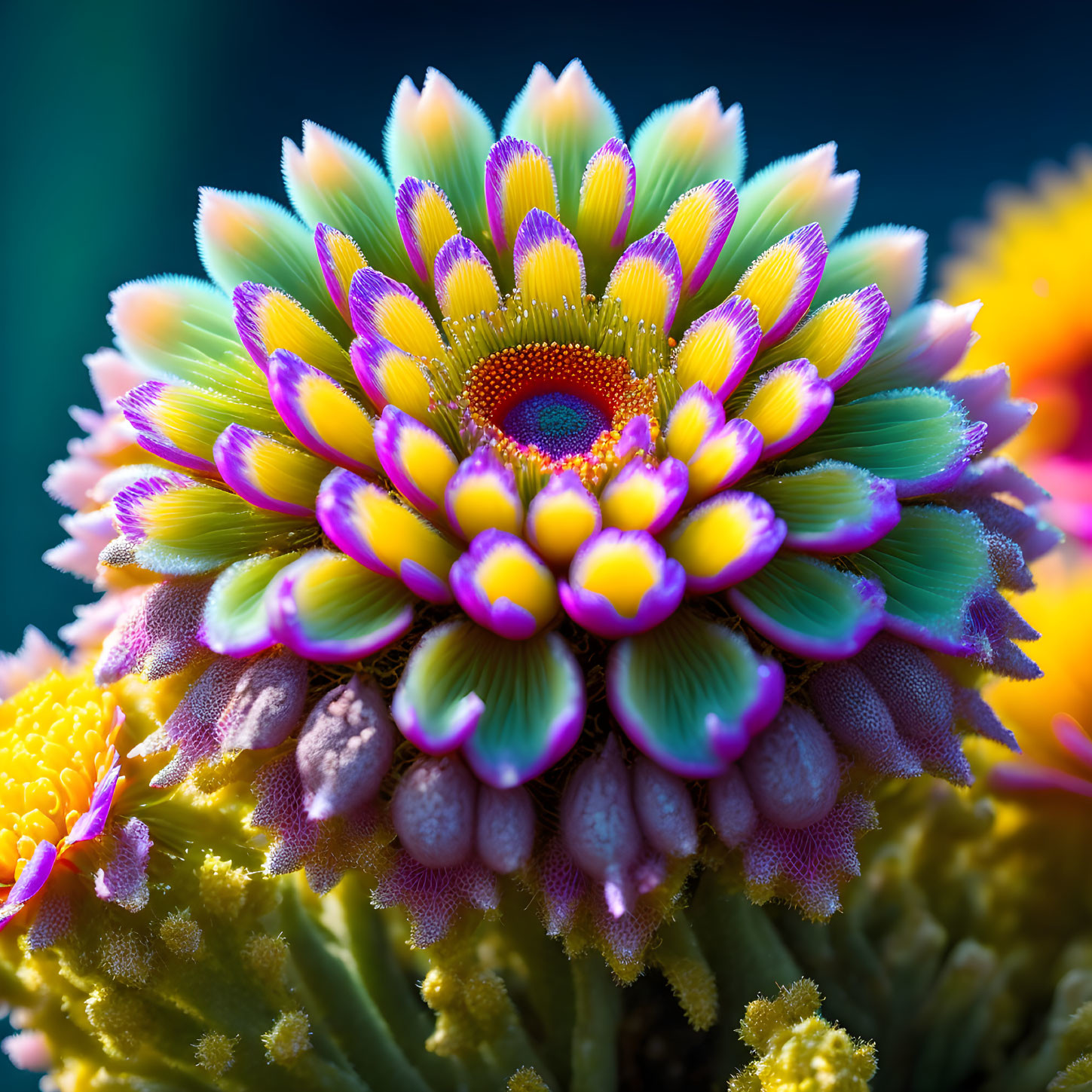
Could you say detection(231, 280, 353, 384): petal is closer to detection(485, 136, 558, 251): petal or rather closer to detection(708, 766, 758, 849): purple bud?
detection(485, 136, 558, 251): petal

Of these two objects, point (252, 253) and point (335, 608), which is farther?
point (252, 253)

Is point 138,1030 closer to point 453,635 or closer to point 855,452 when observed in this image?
point 453,635

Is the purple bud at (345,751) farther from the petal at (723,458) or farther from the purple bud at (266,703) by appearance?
the petal at (723,458)

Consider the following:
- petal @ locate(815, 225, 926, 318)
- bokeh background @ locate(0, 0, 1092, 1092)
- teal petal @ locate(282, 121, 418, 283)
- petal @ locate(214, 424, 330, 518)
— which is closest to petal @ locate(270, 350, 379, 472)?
petal @ locate(214, 424, 330, 518)

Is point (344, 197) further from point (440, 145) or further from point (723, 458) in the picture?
point (723, 458)

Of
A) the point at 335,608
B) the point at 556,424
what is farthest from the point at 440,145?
the point at 335,608

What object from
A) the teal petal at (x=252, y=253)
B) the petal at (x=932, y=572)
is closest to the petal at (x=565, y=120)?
the teal petal at (x=252, y=253)
